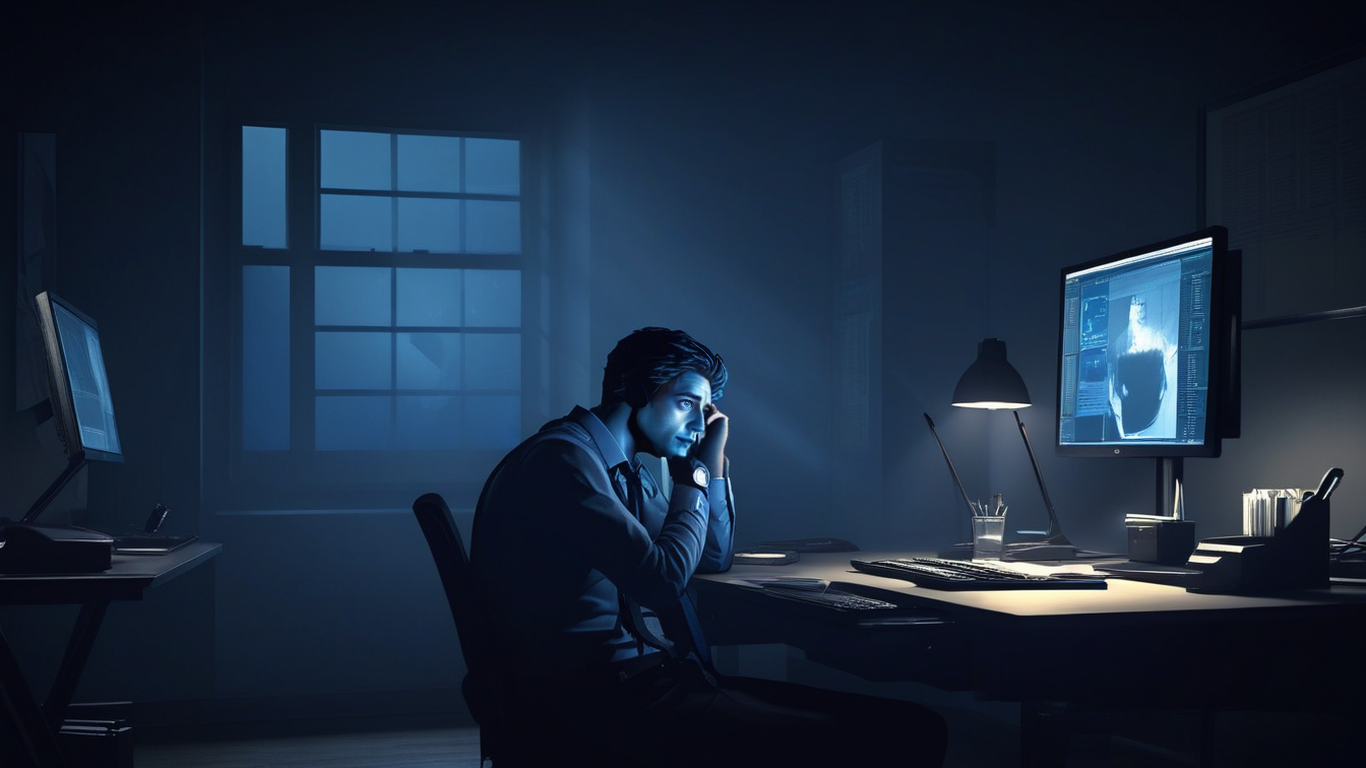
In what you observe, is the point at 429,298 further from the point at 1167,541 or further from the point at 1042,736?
the point at 1042,736

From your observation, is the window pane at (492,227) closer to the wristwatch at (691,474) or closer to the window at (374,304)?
the window at (374,304)

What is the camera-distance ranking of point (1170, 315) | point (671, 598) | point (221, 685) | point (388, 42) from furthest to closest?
point (388, 42) → point (221, 685) → point (1170, 315) → point (671, 598)

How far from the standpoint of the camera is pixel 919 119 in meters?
4.77

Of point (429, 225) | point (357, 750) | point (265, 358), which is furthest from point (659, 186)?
point (357, 750)

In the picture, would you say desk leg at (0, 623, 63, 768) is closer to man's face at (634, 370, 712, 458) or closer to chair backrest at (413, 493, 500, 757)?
chair backrest at (413, 493, 500, 757)

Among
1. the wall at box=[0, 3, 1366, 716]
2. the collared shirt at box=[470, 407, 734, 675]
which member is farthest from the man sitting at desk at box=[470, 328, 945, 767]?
the wall at box=[0, 3, 1366, 716]

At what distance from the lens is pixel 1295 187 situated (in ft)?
8.89

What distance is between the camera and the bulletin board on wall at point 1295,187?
2.55 meters

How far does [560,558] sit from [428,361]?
3.15 metres

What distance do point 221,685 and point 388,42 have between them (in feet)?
8.32

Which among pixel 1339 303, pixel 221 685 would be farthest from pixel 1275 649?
pixel 221 685

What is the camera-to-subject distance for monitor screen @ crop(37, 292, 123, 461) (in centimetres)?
252

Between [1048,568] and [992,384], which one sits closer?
[1048,568]

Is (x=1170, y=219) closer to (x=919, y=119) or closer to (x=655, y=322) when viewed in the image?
(x=919, y=119)
